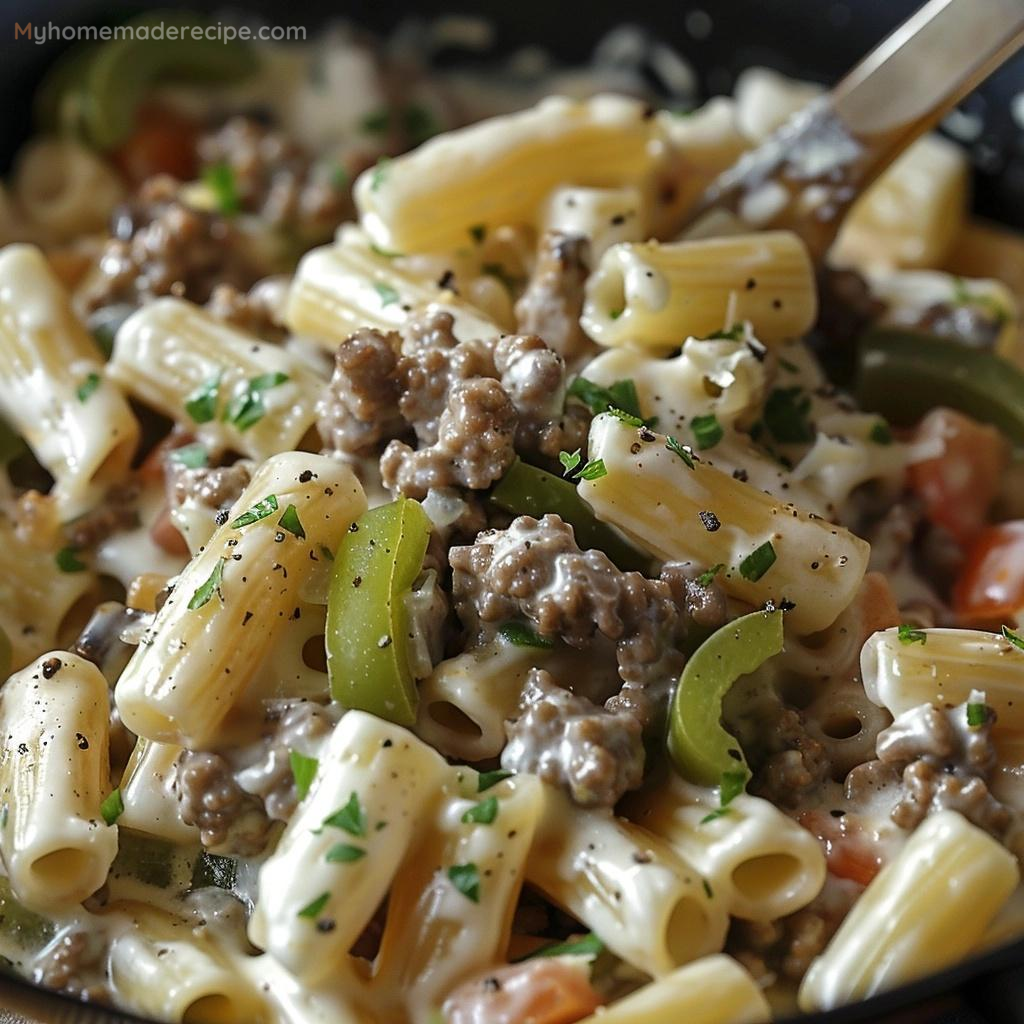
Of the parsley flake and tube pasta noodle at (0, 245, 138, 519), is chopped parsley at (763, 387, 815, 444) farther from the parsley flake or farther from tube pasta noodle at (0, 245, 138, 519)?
tube pasta noodle at (0, 245, 138, 519)

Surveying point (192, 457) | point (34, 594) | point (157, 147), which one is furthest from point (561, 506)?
point (157, 147)

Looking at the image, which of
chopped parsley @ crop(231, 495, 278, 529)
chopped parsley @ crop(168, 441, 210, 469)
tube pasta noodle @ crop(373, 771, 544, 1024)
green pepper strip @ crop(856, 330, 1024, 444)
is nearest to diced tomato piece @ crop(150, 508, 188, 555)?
chopped parsley @ crop(168, 441, 210, 469)

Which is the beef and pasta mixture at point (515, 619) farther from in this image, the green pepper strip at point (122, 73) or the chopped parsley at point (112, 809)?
A: the green pepper strip at point (122, 73)

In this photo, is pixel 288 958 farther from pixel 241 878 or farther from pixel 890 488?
pixel 890 488

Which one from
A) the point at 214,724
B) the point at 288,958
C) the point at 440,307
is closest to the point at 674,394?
the point at 440,307

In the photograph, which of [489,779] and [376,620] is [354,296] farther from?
[489,779]

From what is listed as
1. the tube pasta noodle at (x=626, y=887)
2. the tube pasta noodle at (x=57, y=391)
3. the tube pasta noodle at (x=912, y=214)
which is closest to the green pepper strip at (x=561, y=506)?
the tube pasta noodle at (x=626, y=887)
